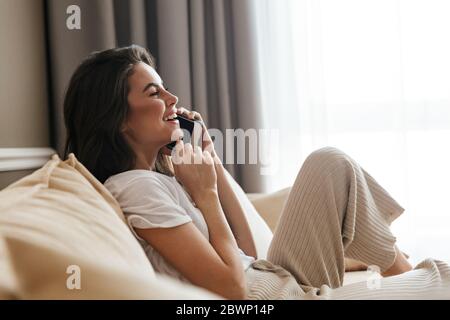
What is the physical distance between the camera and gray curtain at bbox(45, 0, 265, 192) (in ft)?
7.86

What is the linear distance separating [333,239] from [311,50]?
1440mm

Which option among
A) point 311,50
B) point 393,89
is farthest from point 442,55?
point 311,50

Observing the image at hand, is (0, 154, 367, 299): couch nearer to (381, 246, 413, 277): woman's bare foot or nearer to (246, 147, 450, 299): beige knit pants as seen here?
(246, 147, 450, 299): beige knit pants

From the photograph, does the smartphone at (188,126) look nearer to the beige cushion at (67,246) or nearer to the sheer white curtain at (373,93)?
the beige cushion at (67,246)

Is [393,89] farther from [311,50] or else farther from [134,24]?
[134,24]

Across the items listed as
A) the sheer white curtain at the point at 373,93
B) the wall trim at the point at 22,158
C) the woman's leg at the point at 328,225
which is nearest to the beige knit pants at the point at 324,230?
the woman's leg at the point at 328,225

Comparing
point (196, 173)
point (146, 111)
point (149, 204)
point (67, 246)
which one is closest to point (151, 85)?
point (146, 111)

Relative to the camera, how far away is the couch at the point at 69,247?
54cm

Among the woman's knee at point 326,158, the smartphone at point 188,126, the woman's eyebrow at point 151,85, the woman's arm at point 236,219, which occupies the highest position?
the woman's eyebrow at point 151,85

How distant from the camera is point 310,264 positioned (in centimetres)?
120

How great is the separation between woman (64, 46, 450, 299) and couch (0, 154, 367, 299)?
19cm

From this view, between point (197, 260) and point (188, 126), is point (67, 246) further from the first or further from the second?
point (188, 126)

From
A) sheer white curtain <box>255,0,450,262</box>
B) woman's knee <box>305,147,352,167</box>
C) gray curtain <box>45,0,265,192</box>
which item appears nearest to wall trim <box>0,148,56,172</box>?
gray curtain <box>45,0,265,192</box>

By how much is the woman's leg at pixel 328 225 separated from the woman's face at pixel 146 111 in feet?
1.10
